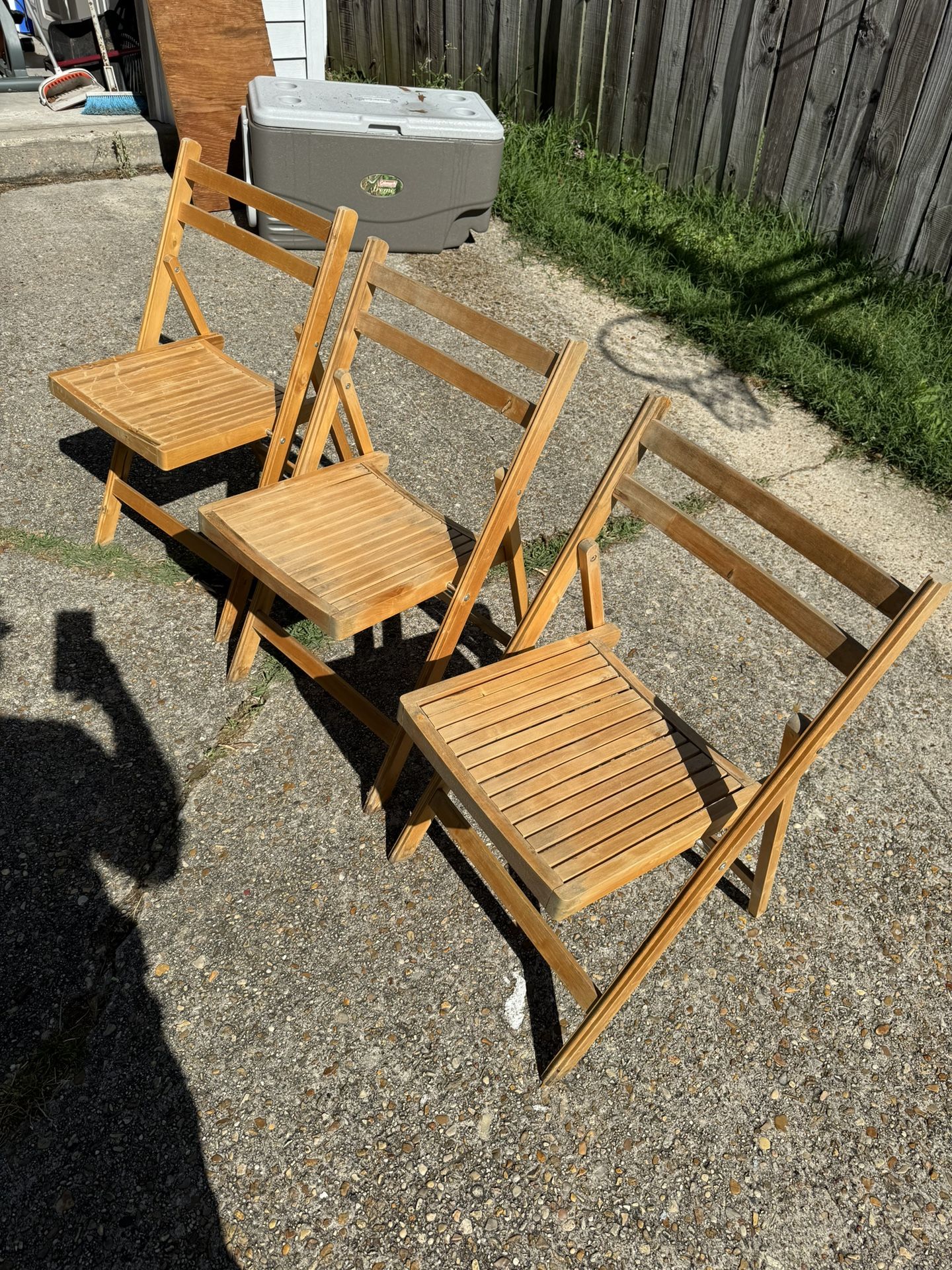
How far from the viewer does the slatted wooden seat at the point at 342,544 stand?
7.59ft

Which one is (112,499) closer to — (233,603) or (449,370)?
(233,603)

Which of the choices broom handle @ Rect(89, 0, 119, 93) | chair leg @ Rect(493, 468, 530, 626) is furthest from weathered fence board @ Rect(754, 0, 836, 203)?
broom handle @ Rect(89, 0, 119, 93)

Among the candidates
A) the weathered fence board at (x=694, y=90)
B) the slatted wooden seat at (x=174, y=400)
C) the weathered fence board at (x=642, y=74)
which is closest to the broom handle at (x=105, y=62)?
the weathered fence board at (x=642, y=74)

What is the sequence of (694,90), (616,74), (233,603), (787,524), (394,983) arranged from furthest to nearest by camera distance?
1. (616,74)
2. (694,90)
3. (233,603)
4. (394,983)
5. (787,524)

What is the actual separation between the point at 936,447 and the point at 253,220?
3938 mm

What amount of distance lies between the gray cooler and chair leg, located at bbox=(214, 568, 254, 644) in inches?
123

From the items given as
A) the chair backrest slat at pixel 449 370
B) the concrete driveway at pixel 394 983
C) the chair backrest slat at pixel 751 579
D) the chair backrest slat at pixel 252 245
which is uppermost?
the chair backrest slat at pixel 252 245

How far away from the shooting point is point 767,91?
5.14 meters

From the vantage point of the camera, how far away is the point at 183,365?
326 cm

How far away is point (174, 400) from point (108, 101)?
199 inches

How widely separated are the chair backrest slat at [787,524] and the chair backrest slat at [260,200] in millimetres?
1340

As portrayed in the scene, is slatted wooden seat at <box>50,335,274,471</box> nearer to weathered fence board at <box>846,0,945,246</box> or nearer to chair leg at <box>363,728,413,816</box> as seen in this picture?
chair leg at <box>363,728,413,816</box>

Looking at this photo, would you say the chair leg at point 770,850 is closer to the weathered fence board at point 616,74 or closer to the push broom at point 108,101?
the weathered fence board at point 616,74

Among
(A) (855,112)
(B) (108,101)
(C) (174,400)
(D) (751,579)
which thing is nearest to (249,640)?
(C) (174,400)
